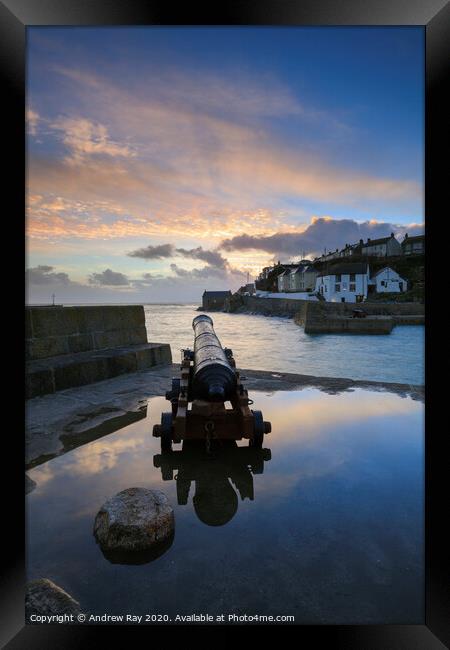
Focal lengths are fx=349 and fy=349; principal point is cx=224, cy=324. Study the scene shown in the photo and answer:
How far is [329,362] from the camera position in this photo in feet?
56.5

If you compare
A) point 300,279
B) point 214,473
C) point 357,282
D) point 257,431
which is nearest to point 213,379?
point 257,431

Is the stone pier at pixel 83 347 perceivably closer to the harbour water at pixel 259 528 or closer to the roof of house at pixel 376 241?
the harbour water at pixel 259 528

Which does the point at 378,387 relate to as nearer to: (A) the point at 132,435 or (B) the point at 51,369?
(A) the point at 132,435

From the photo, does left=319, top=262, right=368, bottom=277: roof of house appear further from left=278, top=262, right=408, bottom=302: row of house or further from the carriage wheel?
the carriage wheel

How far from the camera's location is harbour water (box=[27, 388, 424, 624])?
6.62ft

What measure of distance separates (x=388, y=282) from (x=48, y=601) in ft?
218

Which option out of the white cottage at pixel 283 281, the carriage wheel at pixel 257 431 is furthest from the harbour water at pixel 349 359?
the white cottage at pixel 283 281

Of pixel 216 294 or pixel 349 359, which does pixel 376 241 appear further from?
pixel 349 359
